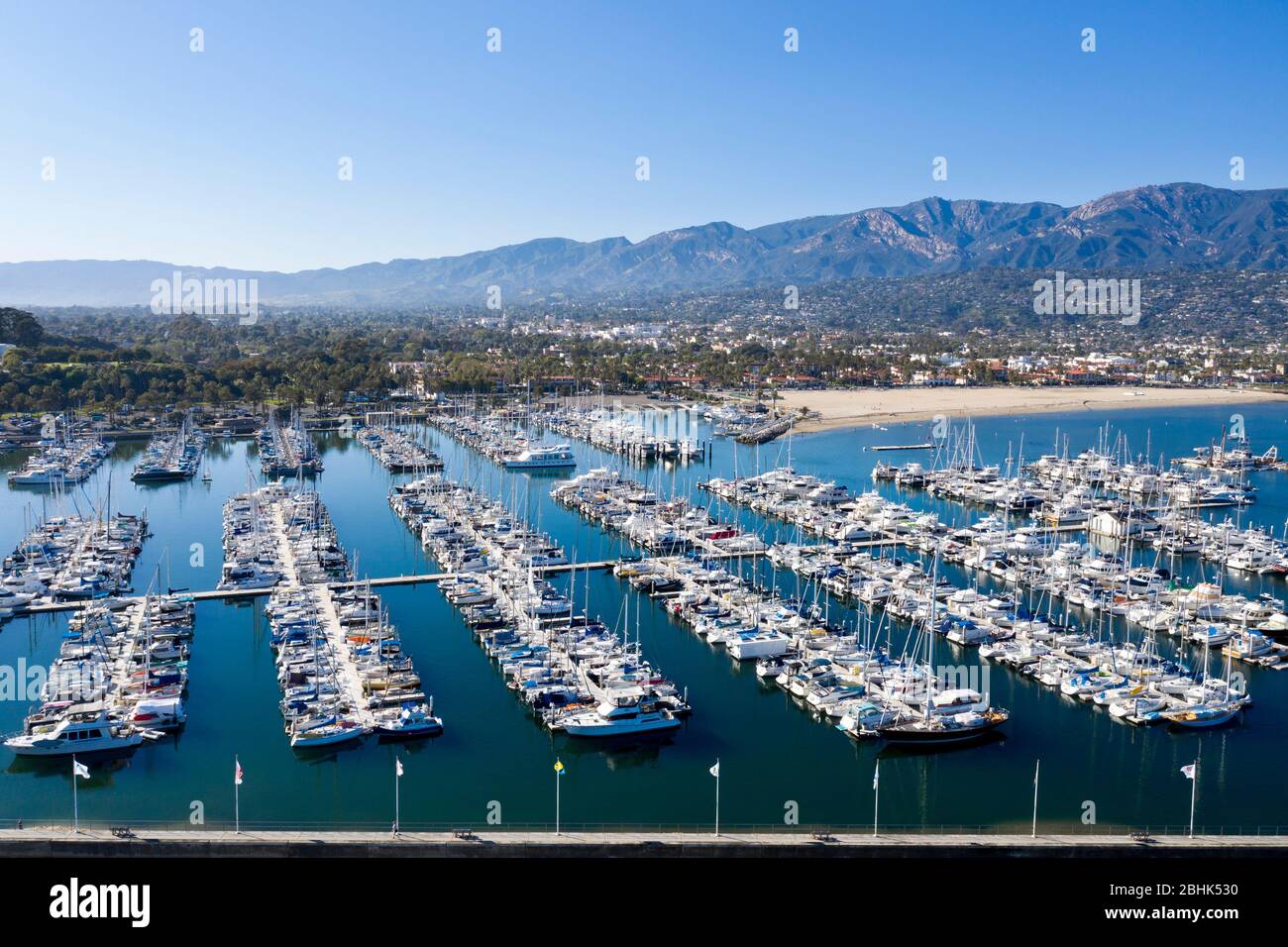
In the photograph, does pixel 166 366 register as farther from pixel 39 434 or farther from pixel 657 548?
pixel 657 548

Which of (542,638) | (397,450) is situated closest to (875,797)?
(542,638)

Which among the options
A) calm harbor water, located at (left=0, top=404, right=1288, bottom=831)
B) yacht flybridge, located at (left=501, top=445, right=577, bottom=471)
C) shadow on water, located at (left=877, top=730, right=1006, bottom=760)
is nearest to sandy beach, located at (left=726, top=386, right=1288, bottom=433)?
yacht flybridge, located at (left=501, top=445, right=577, bottom=471)

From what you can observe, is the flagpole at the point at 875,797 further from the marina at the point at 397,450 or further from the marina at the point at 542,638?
the marina at the point at 397,450

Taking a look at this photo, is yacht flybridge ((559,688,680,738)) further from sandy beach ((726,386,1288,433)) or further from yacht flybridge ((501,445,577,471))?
sandy beach ((726,386,1288,433))

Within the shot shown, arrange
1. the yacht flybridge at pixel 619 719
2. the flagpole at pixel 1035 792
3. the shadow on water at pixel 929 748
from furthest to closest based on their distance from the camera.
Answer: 1. the yacht flybridge at pixel 619 719
2. the shadow on water at pixel 929 748
3. the flagpole at pixel 1035 792

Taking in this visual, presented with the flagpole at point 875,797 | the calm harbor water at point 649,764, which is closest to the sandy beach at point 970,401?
the calm harbor water at point 649,764

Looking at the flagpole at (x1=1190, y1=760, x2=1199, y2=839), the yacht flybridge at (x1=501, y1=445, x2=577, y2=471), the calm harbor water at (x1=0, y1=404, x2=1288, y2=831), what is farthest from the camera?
the yacht flybridge at (x1=501, y1=445, x2=577, y2=471)
